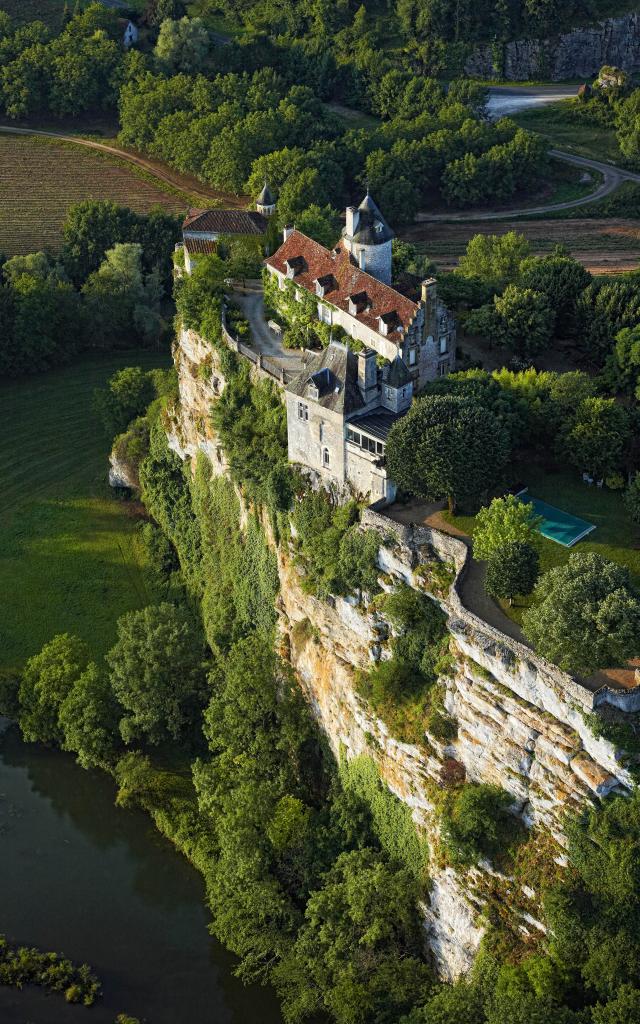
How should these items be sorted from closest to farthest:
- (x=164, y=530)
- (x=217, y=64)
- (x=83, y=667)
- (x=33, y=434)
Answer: (x=83, y=667) < (x=164, y=530) < (x=33, y=434) < (x=217, y=64)

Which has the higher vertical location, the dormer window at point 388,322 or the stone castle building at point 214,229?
the stone castle building at point 214,229

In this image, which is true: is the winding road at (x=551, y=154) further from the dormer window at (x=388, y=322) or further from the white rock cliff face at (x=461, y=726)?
the white rock cliff face at (x=461, y=726)

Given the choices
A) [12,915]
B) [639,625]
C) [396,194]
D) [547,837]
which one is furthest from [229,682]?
[396,194]

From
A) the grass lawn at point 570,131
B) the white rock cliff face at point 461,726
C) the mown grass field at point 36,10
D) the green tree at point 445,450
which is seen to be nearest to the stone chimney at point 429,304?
the green tree at point 445,450

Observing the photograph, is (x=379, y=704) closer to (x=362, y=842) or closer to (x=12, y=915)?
(x=362, y=842)

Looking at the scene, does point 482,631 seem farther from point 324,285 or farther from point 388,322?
point 324,285
